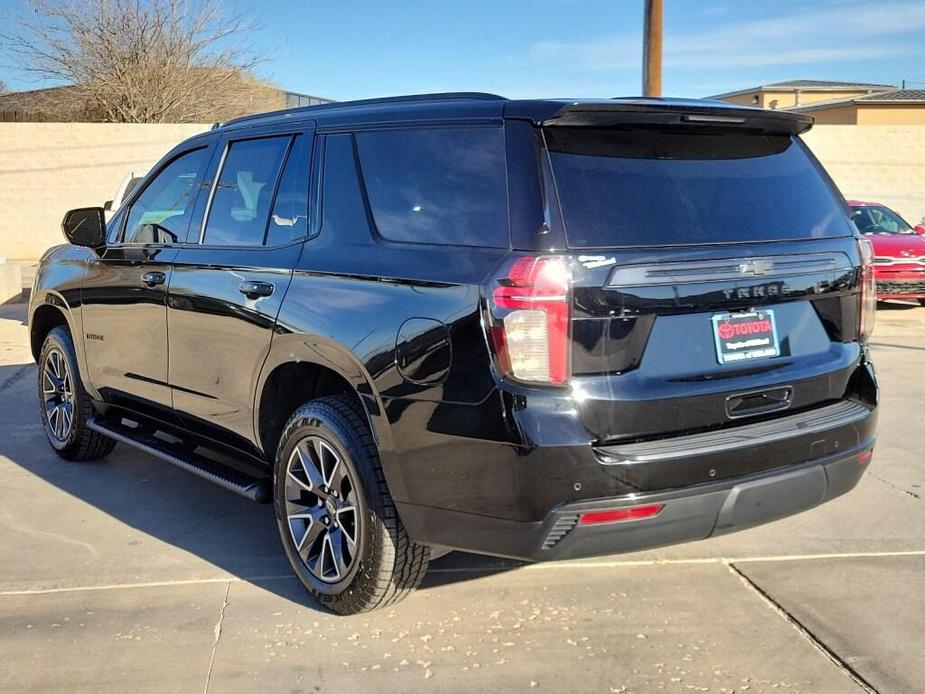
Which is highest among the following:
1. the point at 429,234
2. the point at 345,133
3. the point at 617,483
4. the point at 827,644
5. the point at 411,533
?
the point at 345,133

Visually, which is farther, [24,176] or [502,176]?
[24,176]

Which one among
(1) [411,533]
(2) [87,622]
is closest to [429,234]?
(1) [411,533]

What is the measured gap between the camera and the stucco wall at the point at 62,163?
2144 cm

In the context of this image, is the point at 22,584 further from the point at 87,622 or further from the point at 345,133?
the point at 345,133

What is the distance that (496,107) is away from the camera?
325cm

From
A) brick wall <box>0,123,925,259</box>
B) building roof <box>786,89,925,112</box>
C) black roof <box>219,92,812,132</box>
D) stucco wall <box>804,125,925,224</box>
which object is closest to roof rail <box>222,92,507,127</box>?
black roof <box>219,92,812,132</box>

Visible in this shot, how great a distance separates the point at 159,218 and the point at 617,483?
10.1 ft

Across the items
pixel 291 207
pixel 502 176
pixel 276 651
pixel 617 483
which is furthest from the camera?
pixel 291 207

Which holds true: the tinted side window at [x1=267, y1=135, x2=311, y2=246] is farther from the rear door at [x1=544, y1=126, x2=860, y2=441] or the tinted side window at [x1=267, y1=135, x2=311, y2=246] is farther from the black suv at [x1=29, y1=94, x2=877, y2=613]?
the rear door at [x1=544, y1=126, x2=860, y2=441]

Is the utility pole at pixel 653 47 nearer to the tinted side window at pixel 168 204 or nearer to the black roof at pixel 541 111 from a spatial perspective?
the tinted side window at pixel 168 204

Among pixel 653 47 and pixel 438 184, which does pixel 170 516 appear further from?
pixel 653 47

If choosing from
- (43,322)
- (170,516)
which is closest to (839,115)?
(43,322)

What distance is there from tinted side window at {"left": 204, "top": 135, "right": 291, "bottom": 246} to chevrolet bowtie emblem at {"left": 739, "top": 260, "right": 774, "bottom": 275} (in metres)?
2.02

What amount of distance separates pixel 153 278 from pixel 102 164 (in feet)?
60.7
